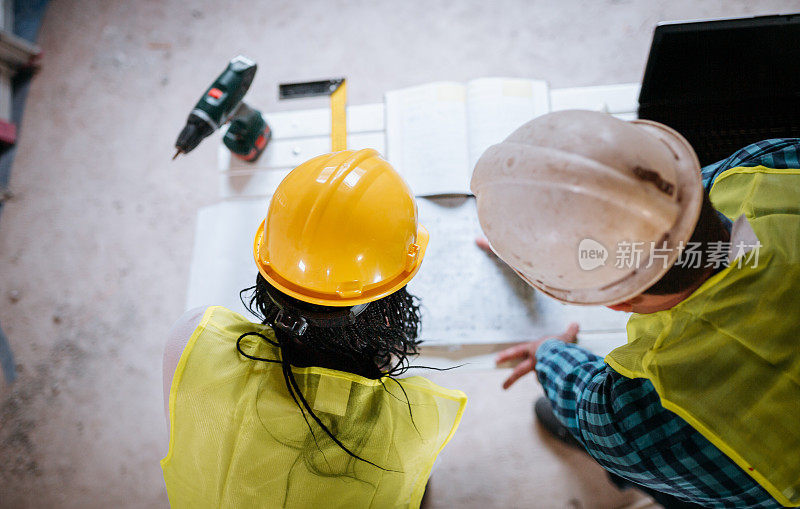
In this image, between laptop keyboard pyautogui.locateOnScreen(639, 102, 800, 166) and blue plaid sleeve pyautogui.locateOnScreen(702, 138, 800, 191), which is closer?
blue plaid sleeve pyautogui.locateOnScreen(702, 138, 800, 191)

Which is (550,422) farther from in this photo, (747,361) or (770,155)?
(770,155)

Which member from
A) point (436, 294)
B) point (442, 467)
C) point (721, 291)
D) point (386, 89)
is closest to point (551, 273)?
point (721, 291)

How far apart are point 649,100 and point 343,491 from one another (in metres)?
1.19

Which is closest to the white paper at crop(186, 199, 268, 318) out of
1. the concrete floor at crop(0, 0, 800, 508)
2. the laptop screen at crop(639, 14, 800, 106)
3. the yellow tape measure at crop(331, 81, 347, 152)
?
the yellow tape measure at crop(331, 81, 347, 152)

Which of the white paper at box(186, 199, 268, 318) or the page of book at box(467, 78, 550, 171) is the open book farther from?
the white paper at box(186, 199, 268, 318)

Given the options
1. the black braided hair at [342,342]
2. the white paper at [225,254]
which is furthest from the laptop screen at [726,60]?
the white paper at [225,254]

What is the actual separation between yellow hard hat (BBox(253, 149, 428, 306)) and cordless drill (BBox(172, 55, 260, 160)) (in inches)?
17.4

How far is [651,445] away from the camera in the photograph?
800mm

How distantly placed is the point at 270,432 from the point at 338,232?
38 centimetres

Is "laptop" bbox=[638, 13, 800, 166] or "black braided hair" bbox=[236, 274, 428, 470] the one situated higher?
"laptop" bbox=[638, 13, 800, 166]

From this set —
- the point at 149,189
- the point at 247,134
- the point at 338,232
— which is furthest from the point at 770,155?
the point at 149,189

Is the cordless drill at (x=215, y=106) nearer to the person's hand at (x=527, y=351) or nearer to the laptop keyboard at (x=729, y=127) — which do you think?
the person's hand at (x=527, y=351)

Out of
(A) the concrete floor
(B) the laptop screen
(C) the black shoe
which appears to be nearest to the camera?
(B) the laptop screen

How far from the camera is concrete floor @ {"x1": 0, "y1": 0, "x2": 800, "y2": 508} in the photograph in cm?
159
